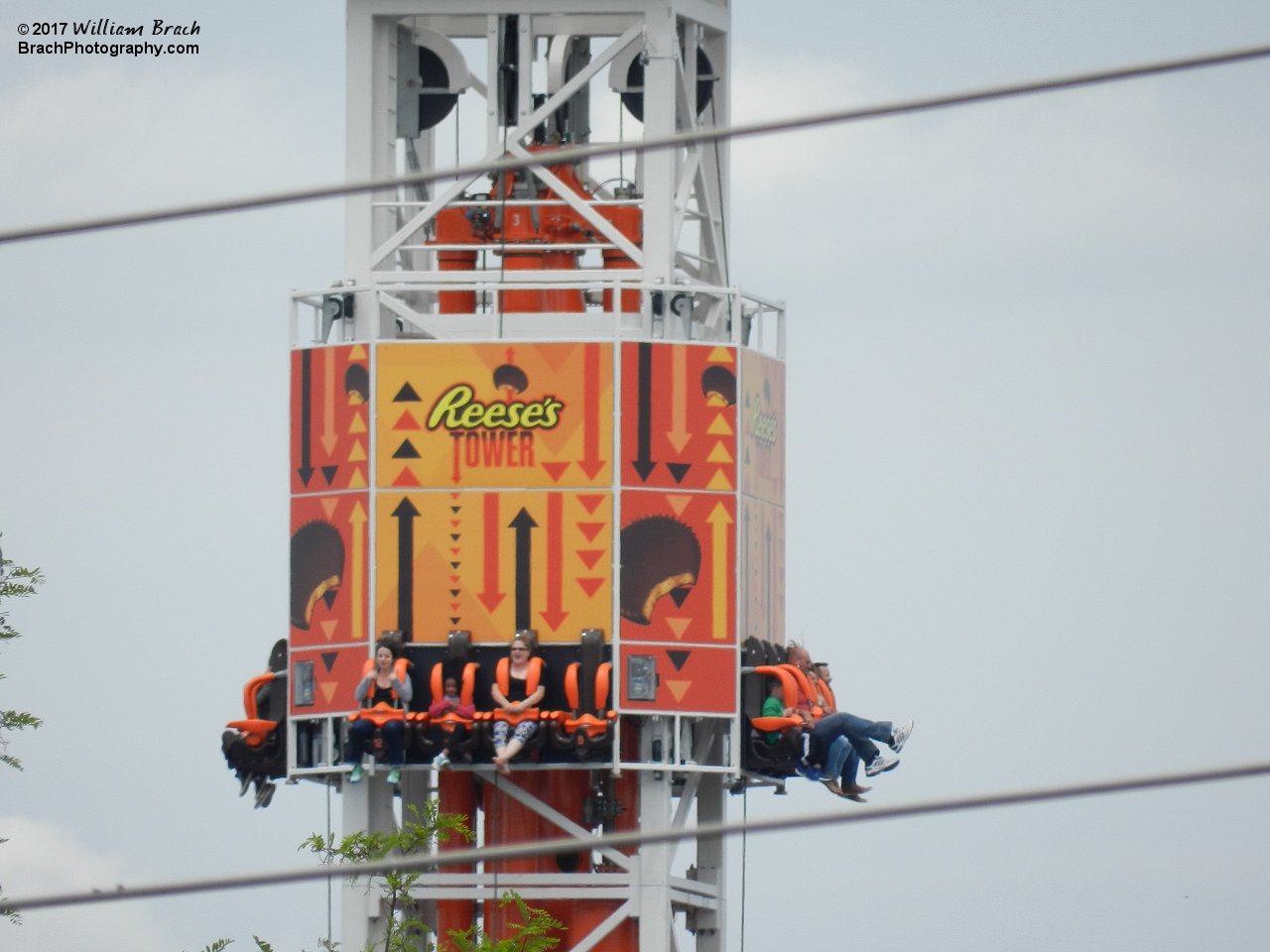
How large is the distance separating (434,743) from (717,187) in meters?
8.97

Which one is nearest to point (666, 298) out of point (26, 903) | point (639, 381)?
point (639, 381)

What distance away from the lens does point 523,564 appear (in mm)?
42125

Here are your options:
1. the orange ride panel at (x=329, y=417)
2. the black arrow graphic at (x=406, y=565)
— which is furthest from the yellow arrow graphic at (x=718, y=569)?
the orange ride panel at (x=329, y=417)

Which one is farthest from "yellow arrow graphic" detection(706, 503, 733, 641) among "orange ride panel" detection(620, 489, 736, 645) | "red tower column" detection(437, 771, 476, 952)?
"red tower column" detection(437, 771, 476, 952)

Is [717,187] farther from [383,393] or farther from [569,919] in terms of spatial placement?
[569,919]

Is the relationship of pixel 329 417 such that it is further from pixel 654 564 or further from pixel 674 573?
pixel 674 573

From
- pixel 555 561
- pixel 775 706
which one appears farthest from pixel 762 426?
pixel 775 706

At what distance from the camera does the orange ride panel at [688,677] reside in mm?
41938

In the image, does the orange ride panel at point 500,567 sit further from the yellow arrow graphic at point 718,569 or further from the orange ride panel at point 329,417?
the yellow arrow graphic at point 718,569

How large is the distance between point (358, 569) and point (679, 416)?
4.41m

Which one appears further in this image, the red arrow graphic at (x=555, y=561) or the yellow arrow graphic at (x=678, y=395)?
the yellow arrow graphic at (x=678, y=395)

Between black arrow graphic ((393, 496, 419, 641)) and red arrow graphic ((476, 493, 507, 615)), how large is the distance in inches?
34.4

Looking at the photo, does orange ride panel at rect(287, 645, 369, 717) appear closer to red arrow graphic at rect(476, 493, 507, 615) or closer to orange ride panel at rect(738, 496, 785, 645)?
red arrow graphic at rect(476, 493, 507, 615)

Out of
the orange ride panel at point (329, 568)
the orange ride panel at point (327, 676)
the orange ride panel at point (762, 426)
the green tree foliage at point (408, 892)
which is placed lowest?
the green tree foliage at point (408, 892)
